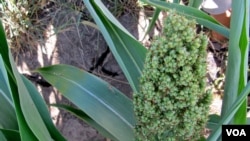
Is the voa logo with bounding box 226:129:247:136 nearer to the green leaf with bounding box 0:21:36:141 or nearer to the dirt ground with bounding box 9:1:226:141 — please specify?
the green leaf with bounding box 0:21:36:141

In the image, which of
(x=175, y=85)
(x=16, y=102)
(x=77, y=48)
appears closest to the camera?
(x=175, y=85)

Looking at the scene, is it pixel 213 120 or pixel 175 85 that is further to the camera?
pixel 213 120

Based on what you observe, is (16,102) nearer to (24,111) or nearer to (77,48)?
(24,111)

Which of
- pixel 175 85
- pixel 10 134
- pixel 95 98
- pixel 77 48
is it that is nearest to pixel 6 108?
pixel 10 134

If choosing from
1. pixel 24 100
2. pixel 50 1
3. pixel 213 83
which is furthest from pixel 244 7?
pixel 50 1

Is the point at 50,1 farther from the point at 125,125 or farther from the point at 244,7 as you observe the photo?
the point at 244,7

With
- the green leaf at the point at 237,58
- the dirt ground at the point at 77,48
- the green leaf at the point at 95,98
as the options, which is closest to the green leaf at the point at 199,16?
the green leaf at the point at 237,58

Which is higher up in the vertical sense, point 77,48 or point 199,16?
point 199,16
